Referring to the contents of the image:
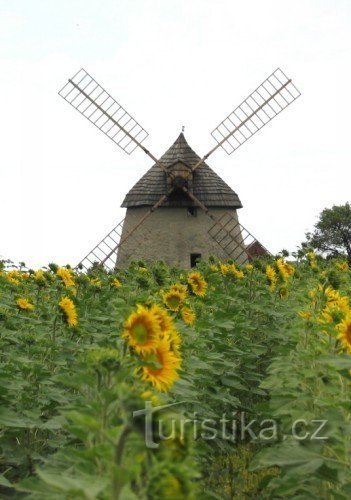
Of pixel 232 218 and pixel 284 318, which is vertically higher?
pixel 232 218

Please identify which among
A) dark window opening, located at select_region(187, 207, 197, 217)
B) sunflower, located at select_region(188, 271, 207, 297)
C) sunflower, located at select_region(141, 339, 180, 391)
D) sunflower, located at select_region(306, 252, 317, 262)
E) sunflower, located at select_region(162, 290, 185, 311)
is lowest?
sunflower, located at select_region(141, 339, 180, 391)

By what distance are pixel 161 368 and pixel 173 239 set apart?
19.2 meters

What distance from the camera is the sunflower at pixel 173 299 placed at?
5465mm

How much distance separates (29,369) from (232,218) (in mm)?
18344

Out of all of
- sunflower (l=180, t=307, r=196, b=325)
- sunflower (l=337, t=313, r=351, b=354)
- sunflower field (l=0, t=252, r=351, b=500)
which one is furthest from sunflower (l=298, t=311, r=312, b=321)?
sunflower (l=337, t=313, r=351, b=354)

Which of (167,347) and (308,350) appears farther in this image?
(308,350)

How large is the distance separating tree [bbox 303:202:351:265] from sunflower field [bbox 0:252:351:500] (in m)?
31.7

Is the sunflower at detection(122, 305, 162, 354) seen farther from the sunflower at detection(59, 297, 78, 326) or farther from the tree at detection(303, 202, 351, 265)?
the tree at detection(303, 202, 351, 265)

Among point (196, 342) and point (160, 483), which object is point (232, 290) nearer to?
point (196, 342)

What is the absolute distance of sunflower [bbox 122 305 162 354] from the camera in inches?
126

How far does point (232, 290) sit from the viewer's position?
31.4 ft

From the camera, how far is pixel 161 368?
3.22 m

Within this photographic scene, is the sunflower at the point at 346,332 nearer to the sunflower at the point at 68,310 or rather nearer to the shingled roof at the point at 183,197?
the sunflower at the point at 68,310

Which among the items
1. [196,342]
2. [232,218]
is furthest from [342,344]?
[232,218]
